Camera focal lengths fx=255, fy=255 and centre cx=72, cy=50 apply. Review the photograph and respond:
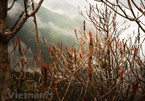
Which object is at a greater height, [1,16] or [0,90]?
[1,16]

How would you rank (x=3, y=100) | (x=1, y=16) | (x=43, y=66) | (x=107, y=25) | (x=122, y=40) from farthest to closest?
(x=107, y=25) < (x=122, y=40) < (x=1, y=16) < (x=3, y=100) < (x=43, y=66)

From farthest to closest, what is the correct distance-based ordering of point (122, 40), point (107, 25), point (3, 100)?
point (107, 25) < point (122, 40) < point (3, 100)

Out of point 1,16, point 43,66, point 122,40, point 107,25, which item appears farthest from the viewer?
point 107,25

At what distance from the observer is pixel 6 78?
1755 millimetres

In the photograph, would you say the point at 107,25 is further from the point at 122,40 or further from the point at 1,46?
the point at 1,46

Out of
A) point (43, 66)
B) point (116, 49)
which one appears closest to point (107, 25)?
point (116, 49)

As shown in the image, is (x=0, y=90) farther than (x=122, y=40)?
No

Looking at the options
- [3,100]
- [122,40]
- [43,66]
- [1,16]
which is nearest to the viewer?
[43,66]

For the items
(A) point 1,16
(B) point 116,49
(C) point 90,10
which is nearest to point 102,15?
(C) point 90,10

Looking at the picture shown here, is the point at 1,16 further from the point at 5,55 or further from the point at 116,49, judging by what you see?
the point at 116,49

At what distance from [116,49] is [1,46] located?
4841 mm

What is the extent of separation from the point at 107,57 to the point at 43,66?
533 centimetres

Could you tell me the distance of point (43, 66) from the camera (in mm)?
1112

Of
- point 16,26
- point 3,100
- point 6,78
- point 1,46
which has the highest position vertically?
point 16,26
